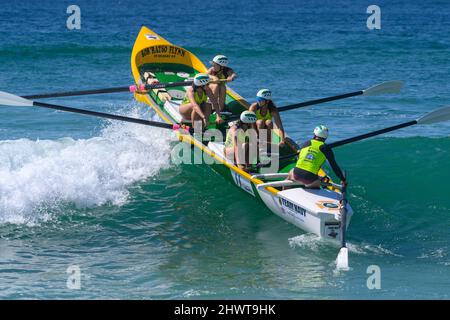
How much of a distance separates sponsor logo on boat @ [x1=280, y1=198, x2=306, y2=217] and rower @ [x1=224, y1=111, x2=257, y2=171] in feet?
4.17

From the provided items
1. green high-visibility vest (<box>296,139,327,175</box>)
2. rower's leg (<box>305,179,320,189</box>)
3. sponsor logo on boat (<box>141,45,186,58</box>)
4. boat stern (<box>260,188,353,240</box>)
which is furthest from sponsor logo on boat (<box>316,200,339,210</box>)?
sponsor logo on boat (<box>141,45,186,58</box>)

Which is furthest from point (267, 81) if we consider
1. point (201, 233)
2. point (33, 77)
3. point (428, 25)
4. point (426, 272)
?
point (428, 25)

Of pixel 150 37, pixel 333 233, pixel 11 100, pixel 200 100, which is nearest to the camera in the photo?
pixel 333 233

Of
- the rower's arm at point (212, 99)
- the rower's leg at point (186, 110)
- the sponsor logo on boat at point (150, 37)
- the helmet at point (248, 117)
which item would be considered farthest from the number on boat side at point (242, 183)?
the sponsor logo on boat at point (150, 37)

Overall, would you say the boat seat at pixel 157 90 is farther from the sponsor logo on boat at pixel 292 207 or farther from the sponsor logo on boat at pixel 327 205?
the sponsor logo on boat at pixel 327 205

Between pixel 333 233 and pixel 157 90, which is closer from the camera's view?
pixel 333 233

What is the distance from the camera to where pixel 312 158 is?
13266 millimetres

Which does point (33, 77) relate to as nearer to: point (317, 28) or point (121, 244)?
point (121, 244)

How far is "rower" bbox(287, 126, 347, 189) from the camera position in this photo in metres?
13.2

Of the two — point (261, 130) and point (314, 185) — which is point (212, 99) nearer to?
point (261, 130)

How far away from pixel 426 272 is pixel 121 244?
5.13 metres

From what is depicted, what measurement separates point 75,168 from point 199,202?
270 cm

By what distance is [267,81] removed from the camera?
88.9 ft

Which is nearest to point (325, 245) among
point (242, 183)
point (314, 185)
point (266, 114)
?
point (314, 185)
